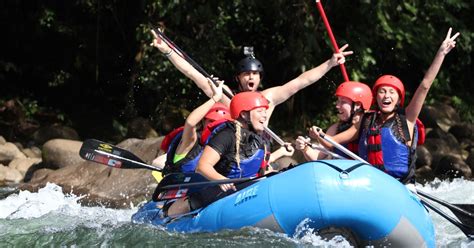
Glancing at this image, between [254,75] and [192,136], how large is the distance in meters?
0.64

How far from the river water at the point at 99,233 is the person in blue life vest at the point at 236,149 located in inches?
13.8

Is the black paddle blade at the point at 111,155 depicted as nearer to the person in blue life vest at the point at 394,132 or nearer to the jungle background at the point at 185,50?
the person in blue life vest at the point at 394,132

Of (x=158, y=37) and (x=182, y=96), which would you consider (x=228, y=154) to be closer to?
(x=158, y=37)

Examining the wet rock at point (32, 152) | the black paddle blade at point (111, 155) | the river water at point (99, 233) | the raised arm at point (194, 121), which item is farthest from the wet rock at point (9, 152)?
the raised arm at point (194, 121)

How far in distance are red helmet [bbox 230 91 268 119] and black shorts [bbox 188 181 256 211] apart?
0.46m

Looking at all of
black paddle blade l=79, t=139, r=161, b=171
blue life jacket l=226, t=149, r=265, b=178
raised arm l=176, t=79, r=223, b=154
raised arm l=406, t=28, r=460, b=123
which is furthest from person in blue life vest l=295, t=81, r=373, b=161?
black paddle blade l=79, t=139, r=161, b=171

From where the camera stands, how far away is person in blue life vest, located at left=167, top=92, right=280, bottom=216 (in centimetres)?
555

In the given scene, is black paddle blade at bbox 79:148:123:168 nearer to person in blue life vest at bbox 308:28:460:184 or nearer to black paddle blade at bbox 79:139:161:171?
black paddle blade at bbox 79:139:161:171

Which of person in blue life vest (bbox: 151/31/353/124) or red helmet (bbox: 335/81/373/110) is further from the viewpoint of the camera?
person in blue life vest (bbox: 151/31/353/124)

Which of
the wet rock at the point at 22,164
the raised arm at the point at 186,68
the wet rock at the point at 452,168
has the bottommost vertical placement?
the wet rock at the point at 452,168

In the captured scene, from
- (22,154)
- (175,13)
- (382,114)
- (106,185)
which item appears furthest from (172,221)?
(22,154)

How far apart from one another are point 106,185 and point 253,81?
3.47 metres

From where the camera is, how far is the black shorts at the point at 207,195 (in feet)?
18.2

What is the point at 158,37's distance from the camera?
6977 mm
